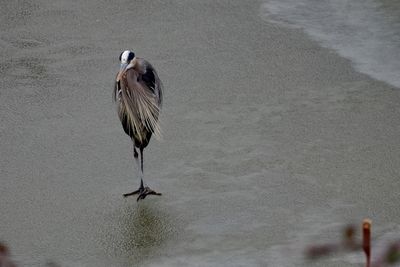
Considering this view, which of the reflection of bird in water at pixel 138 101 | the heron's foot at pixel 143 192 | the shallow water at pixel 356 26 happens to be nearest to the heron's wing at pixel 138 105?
the reflection of bird in water at pixel 138 101

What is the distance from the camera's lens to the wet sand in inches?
220

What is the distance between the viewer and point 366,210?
228 inches

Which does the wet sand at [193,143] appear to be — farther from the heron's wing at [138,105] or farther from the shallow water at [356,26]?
the heron's wing at [138,105]

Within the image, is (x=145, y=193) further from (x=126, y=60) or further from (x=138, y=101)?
(x=126, y=60)

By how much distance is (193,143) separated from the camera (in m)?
6.89

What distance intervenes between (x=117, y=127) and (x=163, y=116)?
40 cm

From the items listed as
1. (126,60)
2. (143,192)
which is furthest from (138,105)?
(143,192)

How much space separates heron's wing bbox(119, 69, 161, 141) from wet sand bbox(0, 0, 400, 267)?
39 cm

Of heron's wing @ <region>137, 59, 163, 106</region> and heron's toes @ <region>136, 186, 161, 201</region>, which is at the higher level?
heron's wing @ <region>137, 59, 163, 106</region>

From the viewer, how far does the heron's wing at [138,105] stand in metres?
6.18

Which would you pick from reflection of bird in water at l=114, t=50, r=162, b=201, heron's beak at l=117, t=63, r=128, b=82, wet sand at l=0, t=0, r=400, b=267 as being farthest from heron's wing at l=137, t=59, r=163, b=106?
wet sand at l=0, t=0, r=400, b=267

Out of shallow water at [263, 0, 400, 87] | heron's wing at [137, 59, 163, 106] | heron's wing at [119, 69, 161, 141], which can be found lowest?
heron's wing at [119, 69, 161, 141]

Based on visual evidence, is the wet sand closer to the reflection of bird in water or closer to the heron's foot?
the heron's foot

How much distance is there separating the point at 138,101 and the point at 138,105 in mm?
28
